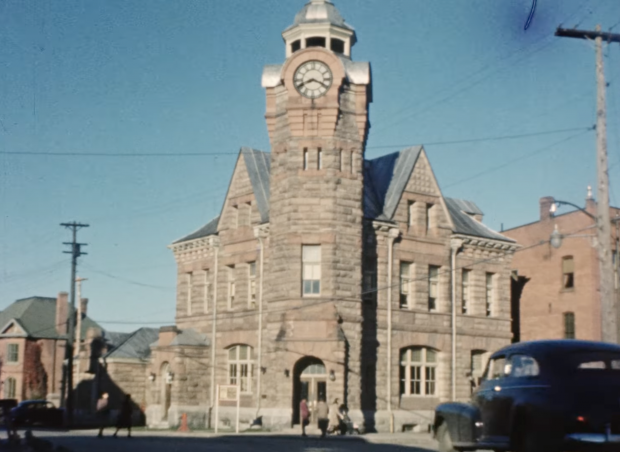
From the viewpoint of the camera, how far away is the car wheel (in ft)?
49.5

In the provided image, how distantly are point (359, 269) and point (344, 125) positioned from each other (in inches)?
244

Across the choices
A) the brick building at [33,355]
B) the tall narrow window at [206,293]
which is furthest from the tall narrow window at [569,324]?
the brick building at [33,355]

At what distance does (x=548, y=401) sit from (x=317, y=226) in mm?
25429

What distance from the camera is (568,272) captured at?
51219mm

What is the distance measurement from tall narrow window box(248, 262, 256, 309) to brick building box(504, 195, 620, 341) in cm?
1632

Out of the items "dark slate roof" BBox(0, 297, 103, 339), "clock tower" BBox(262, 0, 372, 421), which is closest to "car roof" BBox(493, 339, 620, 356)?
"clock tower" BBox(262, 0, 372, 421)

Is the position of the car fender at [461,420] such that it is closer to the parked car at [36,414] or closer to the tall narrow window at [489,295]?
the tall narrow window at [489,295]

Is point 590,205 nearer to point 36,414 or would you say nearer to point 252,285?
point 252,285

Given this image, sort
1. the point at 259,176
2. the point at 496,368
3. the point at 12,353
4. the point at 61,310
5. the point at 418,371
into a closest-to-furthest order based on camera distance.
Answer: the point at 496,368
the point at 418,371
the point at 259,176
the point at 61,310
the point at 12,353

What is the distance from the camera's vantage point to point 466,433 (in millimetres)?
14336

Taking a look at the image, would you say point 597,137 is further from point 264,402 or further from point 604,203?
point 264,402

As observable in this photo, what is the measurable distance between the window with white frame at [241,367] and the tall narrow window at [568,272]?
19868mm

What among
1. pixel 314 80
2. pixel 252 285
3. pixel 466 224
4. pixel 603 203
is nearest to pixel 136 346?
pixel 252 285

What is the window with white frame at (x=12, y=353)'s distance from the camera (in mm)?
69012
